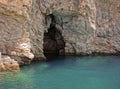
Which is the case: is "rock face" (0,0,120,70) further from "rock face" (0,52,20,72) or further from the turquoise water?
the turquoise water

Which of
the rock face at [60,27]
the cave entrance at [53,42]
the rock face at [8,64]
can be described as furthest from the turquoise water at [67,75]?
the cave entrance at [53,42]

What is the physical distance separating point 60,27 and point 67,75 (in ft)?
42.8

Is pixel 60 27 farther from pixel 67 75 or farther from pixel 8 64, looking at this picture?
pixel 8 64

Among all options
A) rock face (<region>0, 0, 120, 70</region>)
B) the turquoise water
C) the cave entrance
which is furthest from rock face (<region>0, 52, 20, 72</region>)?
the cave entrance

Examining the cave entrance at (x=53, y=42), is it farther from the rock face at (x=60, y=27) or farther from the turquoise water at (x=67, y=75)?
the turquoise water at (x=67, y=75)

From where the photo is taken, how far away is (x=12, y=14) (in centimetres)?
3003

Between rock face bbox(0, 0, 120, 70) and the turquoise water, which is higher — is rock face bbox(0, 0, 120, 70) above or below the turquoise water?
above

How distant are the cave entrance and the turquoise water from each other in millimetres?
4940

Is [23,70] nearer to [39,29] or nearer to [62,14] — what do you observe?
[39,29]

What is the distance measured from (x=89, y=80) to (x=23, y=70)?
6.16 m

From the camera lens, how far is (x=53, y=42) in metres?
43.1

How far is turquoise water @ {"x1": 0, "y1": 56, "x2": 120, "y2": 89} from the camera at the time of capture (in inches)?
966

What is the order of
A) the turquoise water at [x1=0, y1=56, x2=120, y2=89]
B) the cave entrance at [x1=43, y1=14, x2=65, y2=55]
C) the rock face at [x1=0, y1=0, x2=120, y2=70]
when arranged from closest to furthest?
1. the turquoise water at [x1=0, y1=56, x2=120, y2=89]
2. the rock face at [x1=0, y1=0, x2=120, y2=70]
3. the cave entrance at [x1=43, y1=14, x2=65, y2=55]

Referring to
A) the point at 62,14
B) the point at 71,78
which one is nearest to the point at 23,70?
the point at 71,78
